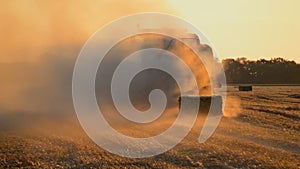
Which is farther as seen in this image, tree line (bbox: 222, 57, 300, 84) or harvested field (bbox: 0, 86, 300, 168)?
tree line (bbox: 222, 57, 300, 84)

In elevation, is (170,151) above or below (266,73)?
below

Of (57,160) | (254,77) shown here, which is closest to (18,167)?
(57,160)

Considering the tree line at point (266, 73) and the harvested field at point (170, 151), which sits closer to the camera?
the harvested field at point (170, 151)

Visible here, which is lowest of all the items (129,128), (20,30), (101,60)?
(129,128)

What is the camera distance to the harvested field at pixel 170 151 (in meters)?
9.34

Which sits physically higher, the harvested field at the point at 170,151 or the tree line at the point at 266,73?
the tree line at the point at 266,73

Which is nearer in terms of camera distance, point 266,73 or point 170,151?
point 170,151

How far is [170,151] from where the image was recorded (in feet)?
35.0

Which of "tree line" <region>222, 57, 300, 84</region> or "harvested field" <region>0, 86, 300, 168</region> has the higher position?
"tree line" <region>222, 57, 300, 84</region>

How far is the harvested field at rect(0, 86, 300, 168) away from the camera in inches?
368

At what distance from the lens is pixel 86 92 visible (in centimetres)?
1739

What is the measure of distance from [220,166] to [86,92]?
8.97 m

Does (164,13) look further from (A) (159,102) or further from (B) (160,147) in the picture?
(B) (160,147)

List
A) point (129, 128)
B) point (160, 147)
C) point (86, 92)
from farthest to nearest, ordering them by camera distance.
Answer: point (86, 92) < point (129, 128) < point (160, 147)
